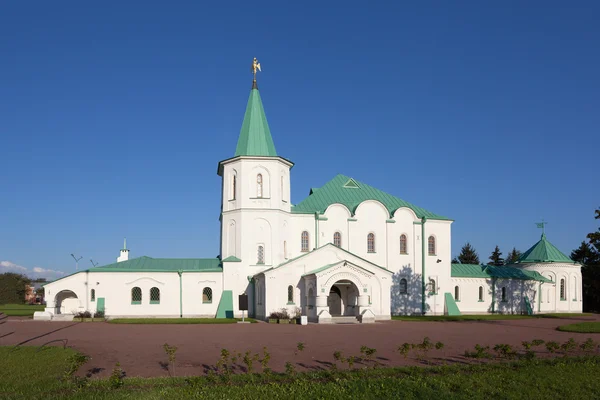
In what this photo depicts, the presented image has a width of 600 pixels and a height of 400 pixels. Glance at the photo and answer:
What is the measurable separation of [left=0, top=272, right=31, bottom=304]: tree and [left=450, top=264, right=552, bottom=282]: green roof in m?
60.2

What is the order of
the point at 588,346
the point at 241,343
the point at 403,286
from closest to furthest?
the point at 588,346
the point at 241,343
the point at 403,286

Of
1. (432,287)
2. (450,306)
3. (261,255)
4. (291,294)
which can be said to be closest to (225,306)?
(261,255)

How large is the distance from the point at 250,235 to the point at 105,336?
17.8 m

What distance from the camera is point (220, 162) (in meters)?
43.6

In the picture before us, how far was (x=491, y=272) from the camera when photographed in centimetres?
5075

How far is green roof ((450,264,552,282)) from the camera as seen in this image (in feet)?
162

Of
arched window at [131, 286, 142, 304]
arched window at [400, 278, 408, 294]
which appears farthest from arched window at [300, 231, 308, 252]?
arched window at [131, 286, 142, 304]

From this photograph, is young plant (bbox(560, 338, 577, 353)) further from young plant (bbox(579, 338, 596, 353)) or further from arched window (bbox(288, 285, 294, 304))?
arched window (bbox(288, 285, 294, 304))

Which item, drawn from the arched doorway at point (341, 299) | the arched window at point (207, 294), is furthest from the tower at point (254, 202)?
the arched doorway at point (341, 299)

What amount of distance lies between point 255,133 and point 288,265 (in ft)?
34.2

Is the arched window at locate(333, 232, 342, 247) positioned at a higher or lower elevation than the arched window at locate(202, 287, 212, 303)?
higher

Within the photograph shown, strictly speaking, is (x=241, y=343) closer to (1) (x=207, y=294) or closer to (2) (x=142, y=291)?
(1) (x=207, y=294)

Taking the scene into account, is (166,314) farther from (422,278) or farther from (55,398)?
(55,398)

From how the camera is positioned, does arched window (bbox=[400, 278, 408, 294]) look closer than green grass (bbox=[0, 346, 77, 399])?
No
